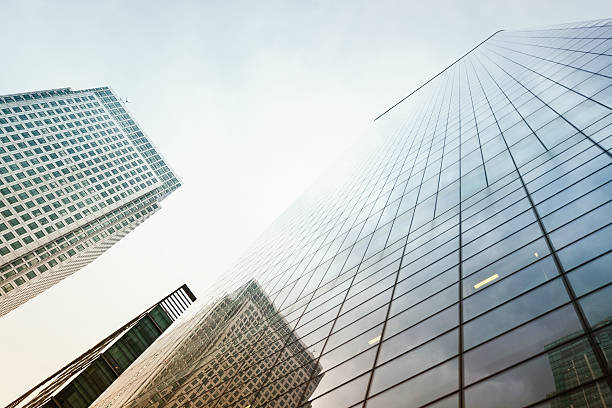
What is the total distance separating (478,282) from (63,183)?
452 ft

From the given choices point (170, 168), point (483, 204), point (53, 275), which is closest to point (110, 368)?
point (483, 204)

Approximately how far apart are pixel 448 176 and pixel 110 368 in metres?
39.2

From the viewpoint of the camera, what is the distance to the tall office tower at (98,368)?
32844mm

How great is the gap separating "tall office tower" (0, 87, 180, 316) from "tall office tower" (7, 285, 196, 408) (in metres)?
69.6

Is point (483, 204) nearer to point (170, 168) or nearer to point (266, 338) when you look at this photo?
point (266, 338)

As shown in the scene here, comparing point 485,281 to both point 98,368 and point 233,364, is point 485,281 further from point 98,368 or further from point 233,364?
point 98,368

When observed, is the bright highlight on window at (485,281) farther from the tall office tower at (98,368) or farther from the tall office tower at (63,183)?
the tall office tower at (63,183)

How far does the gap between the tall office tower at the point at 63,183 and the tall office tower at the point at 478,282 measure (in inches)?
3929

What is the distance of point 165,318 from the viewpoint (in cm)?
5897

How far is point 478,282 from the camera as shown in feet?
40.5

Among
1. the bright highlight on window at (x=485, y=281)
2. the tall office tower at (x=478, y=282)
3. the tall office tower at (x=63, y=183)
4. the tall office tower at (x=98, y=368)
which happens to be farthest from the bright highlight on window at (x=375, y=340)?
the tall office tower at (x=63, y=183)

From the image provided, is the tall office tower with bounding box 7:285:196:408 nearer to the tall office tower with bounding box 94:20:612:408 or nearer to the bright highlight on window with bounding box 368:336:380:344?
the tall office tower with bounding box 94:20:612:408

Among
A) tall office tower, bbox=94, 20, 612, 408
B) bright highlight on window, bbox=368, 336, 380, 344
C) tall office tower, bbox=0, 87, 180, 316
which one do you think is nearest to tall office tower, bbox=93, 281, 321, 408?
tall office tower, bbox=94, 20, 612, 408

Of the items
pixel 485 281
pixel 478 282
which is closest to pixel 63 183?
pixel 478 282
